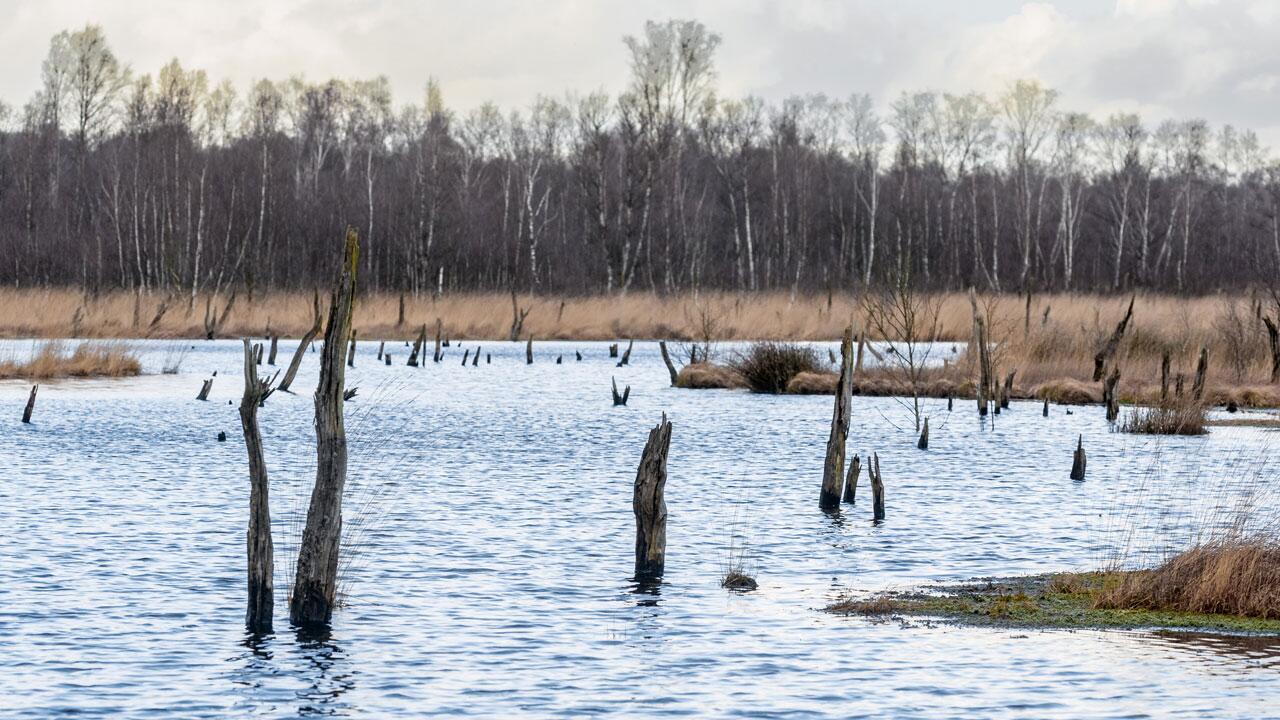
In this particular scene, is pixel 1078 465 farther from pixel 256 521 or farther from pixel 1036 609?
pixel 256 521

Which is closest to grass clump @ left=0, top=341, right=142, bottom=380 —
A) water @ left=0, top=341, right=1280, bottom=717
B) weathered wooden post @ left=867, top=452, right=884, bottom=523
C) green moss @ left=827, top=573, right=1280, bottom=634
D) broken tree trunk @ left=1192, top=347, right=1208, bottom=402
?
water @ left=0, top=341, right=1280, bottom=717

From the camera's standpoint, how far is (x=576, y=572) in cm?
1418

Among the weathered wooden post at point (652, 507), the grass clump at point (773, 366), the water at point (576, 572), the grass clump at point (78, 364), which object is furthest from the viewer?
the grass clump at point (78, 364)

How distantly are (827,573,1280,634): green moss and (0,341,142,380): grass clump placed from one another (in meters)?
30.4

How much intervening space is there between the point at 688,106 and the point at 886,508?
5722 cm

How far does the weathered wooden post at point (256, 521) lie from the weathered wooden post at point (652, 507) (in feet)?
10.2

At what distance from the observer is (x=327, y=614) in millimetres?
11492

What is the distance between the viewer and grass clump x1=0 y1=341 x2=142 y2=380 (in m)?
38.7

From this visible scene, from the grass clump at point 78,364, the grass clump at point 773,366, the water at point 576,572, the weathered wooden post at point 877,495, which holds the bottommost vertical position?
the water at point 576,572

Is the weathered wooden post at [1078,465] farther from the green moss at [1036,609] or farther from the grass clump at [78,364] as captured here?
the grass clump at [78,364]

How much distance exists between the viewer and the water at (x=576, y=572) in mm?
10008

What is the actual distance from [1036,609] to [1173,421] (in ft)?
53.7

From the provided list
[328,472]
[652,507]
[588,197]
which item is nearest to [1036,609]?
[652,507]

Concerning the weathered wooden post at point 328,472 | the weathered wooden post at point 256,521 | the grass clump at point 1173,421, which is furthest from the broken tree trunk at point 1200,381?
the weathered wooden post at point 256,521
